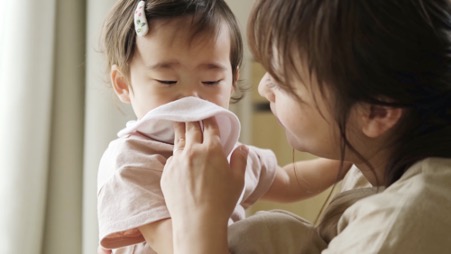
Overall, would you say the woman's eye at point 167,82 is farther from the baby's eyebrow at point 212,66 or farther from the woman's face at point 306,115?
the woman's face at point 306,115

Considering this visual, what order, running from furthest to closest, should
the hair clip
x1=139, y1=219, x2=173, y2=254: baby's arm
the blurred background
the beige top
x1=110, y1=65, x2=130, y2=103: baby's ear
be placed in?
the blurred background < x1=110, y1=65, x2=130, y2=103: baby's ear < the hair clip < x1=139, y1=219, x2=173, y2=254: baby's arm < the beige top

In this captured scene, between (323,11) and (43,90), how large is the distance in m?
0.88

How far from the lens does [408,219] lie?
31.0 inches

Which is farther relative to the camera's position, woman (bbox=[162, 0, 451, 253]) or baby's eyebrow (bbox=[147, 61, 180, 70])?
baby's eyebrow (bbox=[147, 61, 180, 70])

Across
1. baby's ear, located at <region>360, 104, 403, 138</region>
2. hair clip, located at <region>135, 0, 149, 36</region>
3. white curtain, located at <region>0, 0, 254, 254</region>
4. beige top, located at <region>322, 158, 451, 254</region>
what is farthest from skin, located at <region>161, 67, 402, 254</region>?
white curtain, located at <region>0, 0, 254, 254</region>

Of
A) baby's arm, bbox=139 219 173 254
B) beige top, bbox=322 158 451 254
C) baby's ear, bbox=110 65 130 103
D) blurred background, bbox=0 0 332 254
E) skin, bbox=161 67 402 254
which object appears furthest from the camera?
blurred background, bbox=0 0 332 254

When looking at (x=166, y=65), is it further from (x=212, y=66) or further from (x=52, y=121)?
(x=52, y=121)

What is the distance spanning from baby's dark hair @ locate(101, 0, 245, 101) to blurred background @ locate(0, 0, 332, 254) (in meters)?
0.28

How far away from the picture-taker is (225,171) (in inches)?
39.1

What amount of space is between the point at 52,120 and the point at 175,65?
0.57 m

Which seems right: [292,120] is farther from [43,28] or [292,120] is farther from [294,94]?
[43,28]

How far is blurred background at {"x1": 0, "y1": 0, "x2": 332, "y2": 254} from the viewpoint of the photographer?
1.51 m

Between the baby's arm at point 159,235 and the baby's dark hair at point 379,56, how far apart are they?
286 mm

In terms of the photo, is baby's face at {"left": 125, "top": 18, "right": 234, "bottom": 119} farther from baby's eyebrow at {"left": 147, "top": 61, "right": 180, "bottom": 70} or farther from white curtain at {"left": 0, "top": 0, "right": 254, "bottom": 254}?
white curtain at {"left": 0, "top": 0, "right": 254, "bottom": 254}
